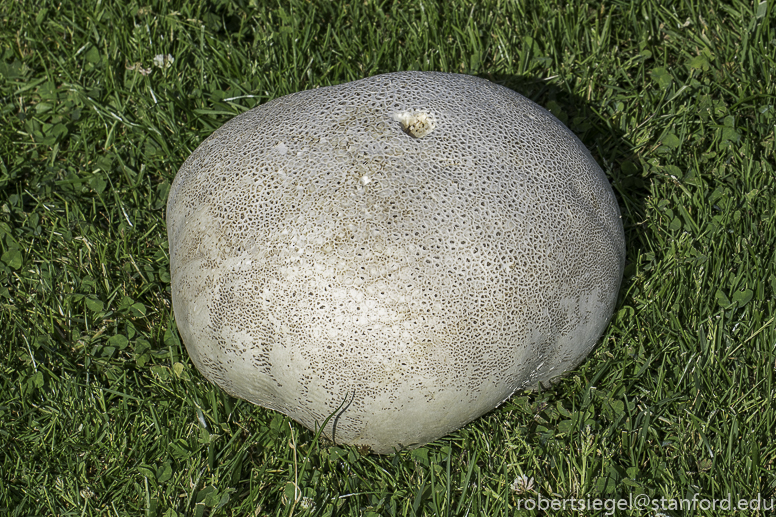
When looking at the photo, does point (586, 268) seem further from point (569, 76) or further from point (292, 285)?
point (569, 76)

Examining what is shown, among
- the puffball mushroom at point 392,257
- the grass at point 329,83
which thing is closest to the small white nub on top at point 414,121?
the puffball mushroom at point 392,257

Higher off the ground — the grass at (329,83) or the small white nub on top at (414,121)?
the small white nub on top at (414,121)

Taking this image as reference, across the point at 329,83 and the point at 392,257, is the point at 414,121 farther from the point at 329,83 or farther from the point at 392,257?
the point at 329,83

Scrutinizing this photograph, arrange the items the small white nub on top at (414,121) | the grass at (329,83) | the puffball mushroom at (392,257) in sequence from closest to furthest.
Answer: the puffball mushroom at (392,257) → the small white nub on top at (414,121) → the grass at (329,83)

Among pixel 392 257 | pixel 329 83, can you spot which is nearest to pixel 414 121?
pixel 392 257

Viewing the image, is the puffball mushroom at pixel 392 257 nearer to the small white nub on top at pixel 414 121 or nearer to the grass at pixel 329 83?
the small white nub on top at pixel 414 121

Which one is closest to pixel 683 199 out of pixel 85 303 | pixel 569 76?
pixel 569 76

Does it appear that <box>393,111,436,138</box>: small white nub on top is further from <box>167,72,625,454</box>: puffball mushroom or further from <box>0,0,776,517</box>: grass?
<box>0,0,776,517</box>: grass
